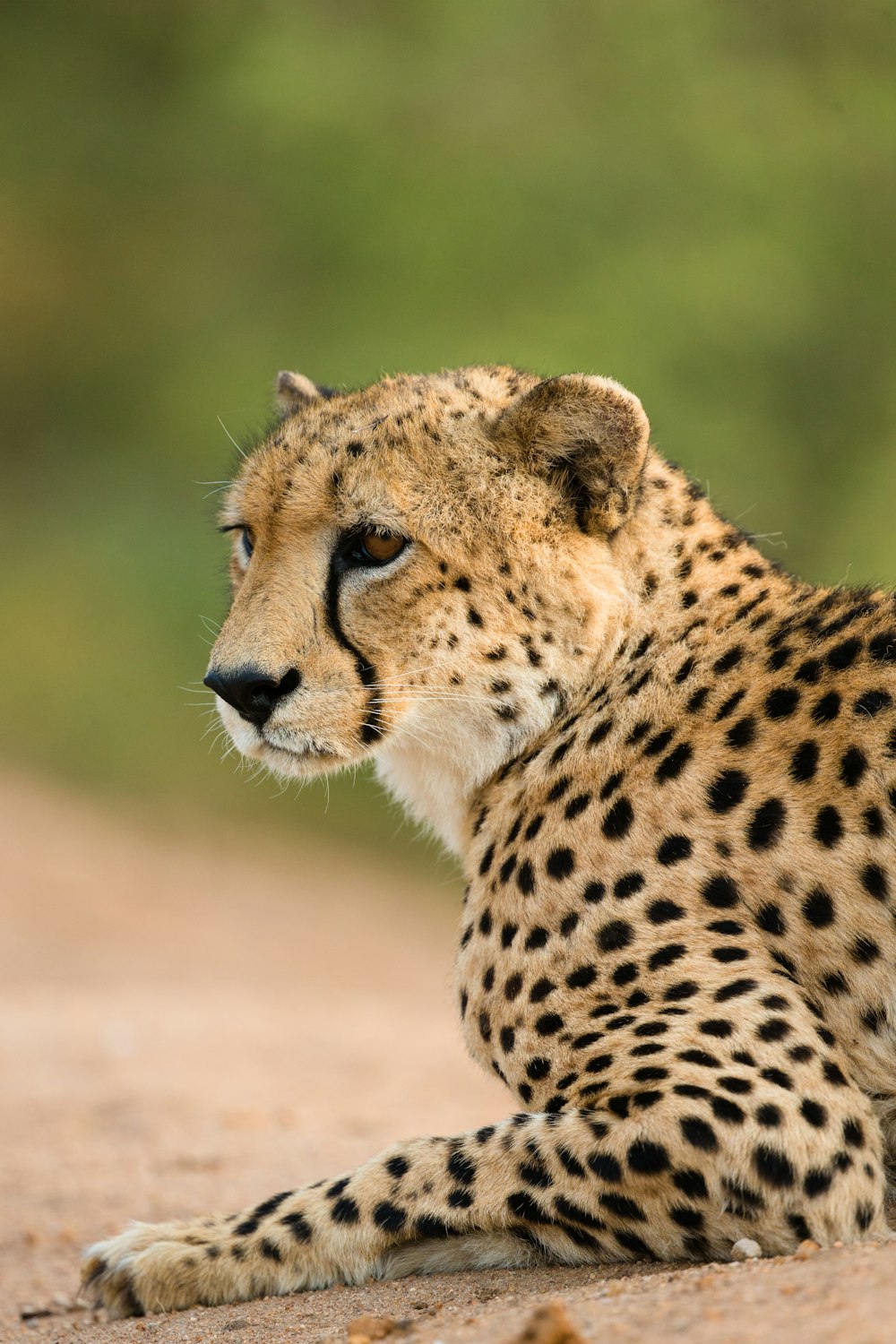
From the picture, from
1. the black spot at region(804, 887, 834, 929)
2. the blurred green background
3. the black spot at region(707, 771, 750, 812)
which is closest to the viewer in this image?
the black spot at region(804, 887, 834, 929)

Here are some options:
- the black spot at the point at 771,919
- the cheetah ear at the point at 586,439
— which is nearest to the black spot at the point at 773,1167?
the black spot at the point at 771,919

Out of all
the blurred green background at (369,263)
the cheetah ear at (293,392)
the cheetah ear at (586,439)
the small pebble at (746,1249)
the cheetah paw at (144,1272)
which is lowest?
the small pebble at (746,1249)

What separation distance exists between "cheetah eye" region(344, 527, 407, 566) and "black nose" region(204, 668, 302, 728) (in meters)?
0.26

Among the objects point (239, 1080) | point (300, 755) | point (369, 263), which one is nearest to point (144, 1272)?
point (300, 755)

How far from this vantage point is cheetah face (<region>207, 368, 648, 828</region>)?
280 centimetres

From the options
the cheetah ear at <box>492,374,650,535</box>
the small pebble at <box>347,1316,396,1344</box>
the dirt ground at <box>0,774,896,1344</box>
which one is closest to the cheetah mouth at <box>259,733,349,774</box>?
the dirt ground at <box>0,774,896,1344</box>

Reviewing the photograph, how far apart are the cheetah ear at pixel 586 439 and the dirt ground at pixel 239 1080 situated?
0.94 m

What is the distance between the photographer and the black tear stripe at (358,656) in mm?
2816

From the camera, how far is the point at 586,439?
9.36 ft

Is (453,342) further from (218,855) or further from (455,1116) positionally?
(455,1116)

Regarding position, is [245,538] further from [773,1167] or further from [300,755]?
[773,1167]

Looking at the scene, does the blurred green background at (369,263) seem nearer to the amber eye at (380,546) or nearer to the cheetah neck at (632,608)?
the cheetah neck at (632,608)

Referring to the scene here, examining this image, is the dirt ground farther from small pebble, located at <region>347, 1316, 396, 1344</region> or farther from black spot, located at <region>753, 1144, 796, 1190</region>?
black spot, located at <region>753, 1144, 796, 1190</region>

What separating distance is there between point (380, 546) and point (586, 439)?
421 mm
